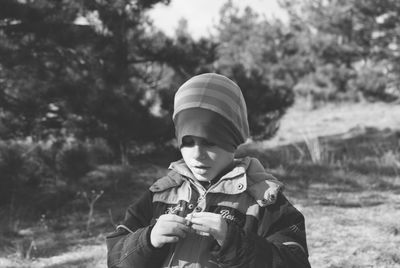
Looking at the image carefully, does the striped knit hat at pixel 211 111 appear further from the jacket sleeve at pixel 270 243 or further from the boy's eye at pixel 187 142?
the jacket sleeve at pixel 270 243

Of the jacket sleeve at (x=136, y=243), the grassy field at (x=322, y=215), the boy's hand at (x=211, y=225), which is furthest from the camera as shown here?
the grassy field at (x=322, y=215)

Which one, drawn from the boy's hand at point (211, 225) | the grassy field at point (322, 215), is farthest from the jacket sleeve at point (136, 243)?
the grassy field at point (322, 215)

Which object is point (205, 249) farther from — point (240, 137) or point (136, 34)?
point (136, 34)

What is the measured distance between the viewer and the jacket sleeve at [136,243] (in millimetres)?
1275

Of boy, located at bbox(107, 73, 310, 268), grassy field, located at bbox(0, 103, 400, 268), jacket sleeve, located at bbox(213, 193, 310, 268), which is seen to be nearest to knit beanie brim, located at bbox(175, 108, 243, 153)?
boy, located at bbox(107, 73, 310, 268)

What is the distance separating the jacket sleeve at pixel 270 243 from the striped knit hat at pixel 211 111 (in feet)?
0.69

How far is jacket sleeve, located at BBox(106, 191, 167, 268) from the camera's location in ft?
4.18

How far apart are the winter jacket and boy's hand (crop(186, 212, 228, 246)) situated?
4 centimetres

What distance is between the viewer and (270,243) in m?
1.22

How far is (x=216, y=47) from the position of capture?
6.08 m

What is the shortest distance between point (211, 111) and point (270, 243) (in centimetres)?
36

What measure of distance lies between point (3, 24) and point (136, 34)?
1598mm

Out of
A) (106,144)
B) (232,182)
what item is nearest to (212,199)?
(232,182)

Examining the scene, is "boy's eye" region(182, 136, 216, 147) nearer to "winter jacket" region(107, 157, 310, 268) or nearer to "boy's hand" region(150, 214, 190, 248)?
"winter jacket" region(107, 157, 310, 268)
